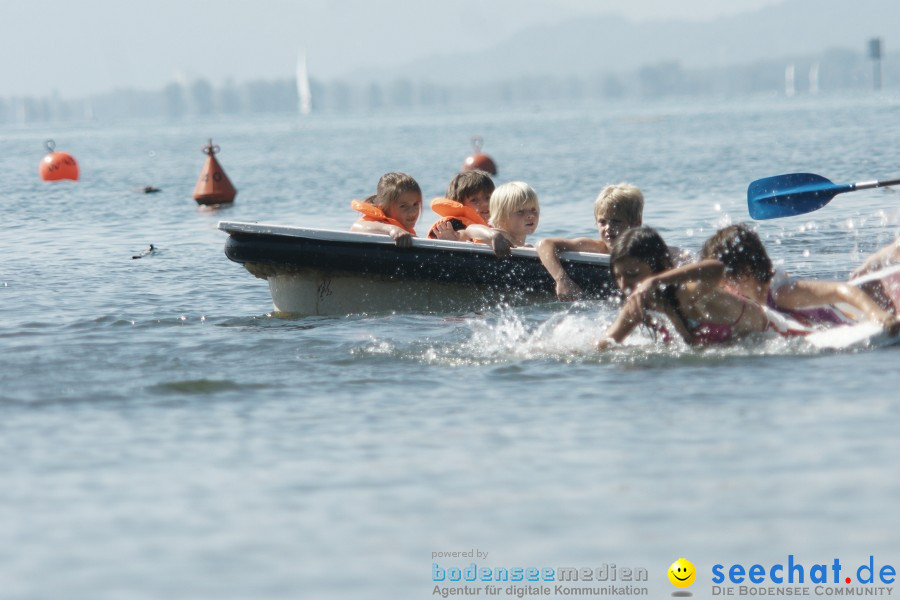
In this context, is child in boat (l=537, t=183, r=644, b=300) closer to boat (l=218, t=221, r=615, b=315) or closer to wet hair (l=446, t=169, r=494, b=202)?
boat (l=218, t=221, r=615, b=315)

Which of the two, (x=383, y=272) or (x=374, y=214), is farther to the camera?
(x=374, y=214)

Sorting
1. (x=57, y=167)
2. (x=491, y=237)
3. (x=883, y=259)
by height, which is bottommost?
(x=883, y=259)

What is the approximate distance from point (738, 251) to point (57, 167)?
27.2 m

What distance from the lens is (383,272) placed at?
10.4 m

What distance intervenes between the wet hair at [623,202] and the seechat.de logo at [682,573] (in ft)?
15.3

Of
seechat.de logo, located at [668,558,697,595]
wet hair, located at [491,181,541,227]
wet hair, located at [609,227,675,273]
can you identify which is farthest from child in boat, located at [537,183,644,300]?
seechat.de logo, located at [668,558,697,595]

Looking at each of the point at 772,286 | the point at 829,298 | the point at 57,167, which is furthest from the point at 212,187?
the point at 829,298

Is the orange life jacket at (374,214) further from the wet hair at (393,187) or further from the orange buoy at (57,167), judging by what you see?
the orange buoy at (57,167)

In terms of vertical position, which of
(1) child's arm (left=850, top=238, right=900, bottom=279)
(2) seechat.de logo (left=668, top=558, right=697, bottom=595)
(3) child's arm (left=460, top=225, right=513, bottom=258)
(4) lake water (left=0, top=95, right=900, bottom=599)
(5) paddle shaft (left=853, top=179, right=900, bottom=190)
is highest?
(5) paddle shaft (left=853, top=179, right=900, bottom=190)

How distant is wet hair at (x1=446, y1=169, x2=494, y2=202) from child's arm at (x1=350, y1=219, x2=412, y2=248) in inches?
23.9

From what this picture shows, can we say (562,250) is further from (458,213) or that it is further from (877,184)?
(877,184)

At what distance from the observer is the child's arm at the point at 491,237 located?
10.0 metres

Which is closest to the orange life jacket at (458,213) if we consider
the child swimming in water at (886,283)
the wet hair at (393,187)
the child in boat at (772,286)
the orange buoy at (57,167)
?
the wet hair at (393,187)

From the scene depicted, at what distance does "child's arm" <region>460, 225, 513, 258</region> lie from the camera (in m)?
10.0
